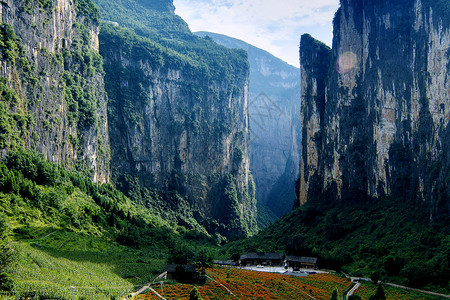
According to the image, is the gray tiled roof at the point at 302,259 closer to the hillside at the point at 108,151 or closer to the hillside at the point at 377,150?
the hillside at the point at 377,150

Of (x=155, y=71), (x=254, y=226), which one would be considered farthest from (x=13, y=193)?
(x=254, y=226)

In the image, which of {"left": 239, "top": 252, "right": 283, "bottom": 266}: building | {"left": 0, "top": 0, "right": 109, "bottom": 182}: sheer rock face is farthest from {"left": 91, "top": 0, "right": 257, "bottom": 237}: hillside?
{"left": 239, "top": 252, "right": 283, "bottom": 266}: building

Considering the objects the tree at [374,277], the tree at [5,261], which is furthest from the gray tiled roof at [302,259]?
the tree at [5,261]

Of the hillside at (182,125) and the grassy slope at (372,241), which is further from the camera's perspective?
the hillside at (182,125)

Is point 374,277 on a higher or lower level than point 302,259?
lower

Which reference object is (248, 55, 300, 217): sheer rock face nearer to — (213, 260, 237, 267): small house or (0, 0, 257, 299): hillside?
(0, 0, 257, 299): hillside

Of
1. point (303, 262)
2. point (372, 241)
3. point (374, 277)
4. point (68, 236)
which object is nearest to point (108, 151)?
point (68, 236)

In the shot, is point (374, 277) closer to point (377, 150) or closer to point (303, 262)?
point (303, 262)
